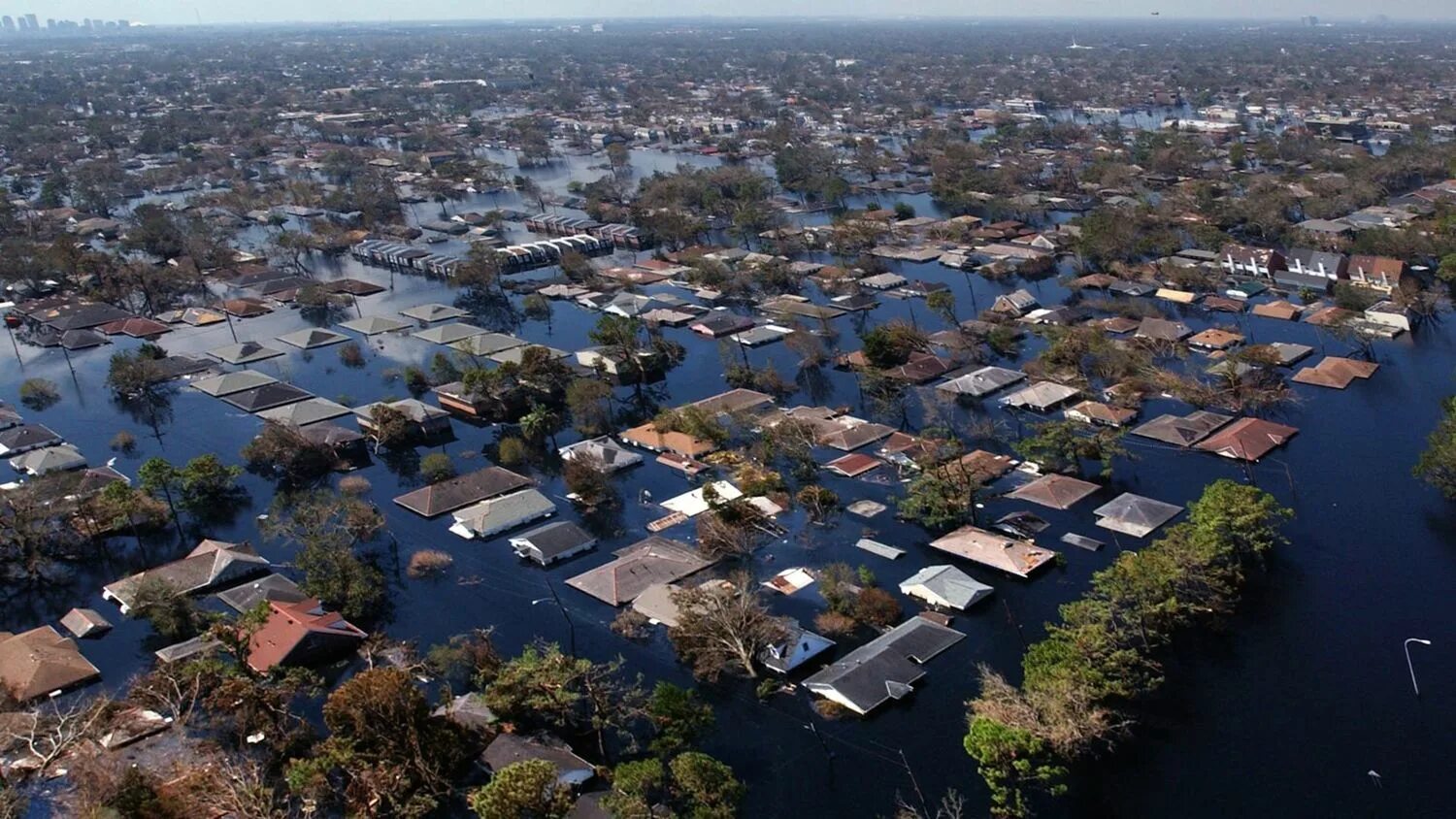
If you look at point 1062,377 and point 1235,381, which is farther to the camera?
point 1062,377

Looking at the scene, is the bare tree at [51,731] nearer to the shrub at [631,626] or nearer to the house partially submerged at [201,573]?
the house partially submerged at [201,573]

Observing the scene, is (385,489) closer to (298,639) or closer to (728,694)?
(298,639)

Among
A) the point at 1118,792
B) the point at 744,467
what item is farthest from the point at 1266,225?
the point at 1118,792

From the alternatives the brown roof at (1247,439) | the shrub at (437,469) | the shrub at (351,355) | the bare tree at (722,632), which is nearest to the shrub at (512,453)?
the shrub at (437,469)

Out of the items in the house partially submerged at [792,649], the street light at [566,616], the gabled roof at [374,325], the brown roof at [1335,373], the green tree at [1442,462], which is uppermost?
the green tree at [1442,462]

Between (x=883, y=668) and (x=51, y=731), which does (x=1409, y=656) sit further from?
(x=51, y=731)

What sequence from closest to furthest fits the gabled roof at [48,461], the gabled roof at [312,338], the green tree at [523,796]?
the green tree at [523,796], the gabled roof at [48,461], the gabled roof at [312,338]

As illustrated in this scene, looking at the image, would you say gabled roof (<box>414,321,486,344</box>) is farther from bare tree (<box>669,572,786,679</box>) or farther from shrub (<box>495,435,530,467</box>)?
bare tree (<box>669,572,786,679</box>)
